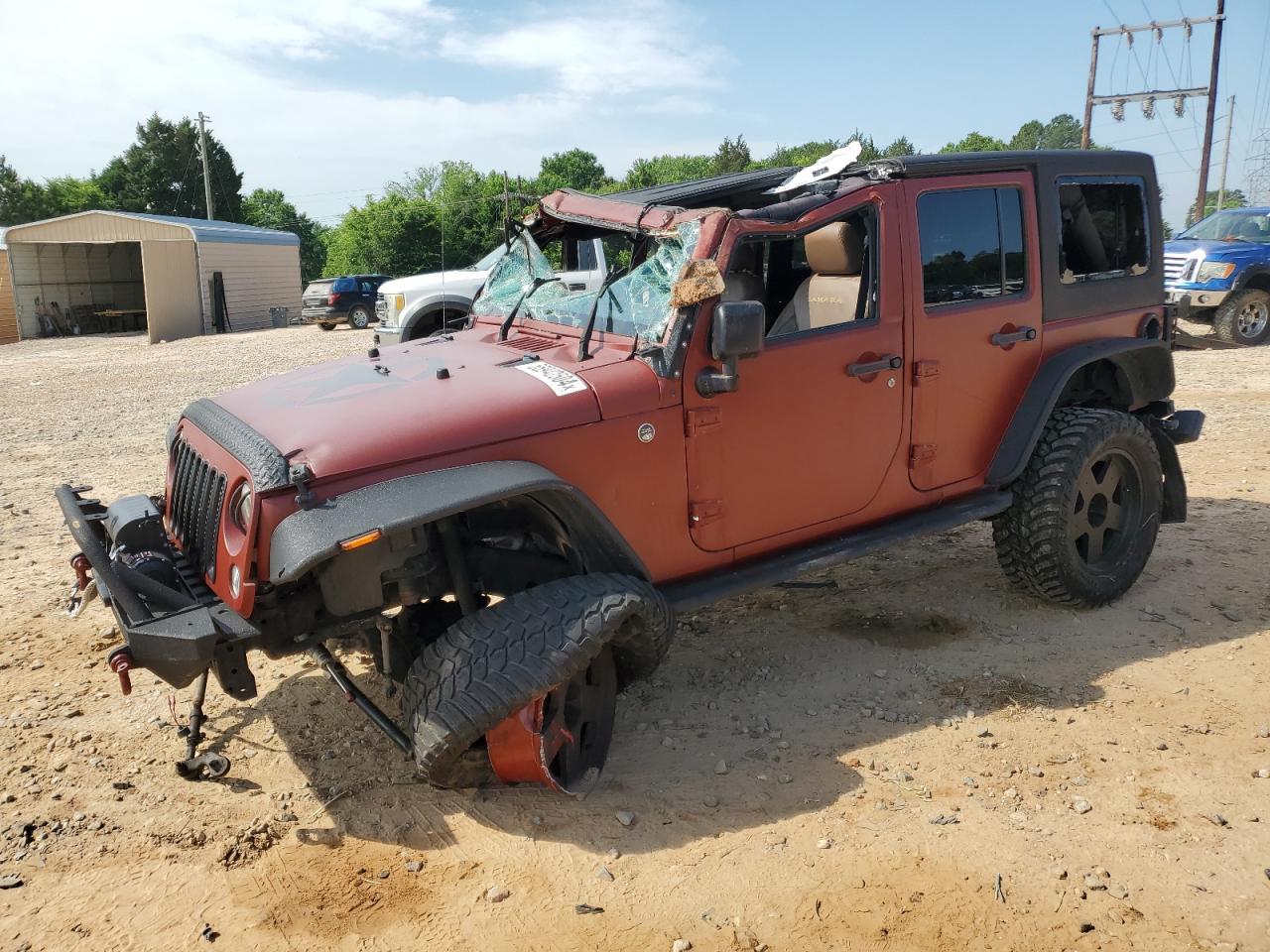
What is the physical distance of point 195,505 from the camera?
11.8 ft

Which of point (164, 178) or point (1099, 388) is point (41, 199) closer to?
point (164, 178)

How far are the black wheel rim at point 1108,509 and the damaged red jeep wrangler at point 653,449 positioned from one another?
16mm

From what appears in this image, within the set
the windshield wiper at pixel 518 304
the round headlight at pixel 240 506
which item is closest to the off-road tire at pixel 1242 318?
the windshield wiper at pixel 518 304

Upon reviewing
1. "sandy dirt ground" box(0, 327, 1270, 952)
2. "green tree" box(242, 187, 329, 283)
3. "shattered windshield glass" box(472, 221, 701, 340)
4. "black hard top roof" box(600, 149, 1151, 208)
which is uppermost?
"green tree" box(242, 187, 329, 283)

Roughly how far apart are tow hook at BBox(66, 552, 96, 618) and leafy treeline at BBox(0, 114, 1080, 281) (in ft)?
83.2

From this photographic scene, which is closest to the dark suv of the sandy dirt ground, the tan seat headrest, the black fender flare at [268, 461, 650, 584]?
the sandy dirt ground

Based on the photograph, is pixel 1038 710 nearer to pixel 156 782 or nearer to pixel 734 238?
pixel 734 238

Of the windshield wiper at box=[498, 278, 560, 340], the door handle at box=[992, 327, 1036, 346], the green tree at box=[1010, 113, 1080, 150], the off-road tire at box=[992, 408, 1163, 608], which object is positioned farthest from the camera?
the green tree at box=[1010, 113, 1080, 150]

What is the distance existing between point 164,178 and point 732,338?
187ft

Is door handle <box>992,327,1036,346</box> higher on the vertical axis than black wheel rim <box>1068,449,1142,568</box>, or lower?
higher

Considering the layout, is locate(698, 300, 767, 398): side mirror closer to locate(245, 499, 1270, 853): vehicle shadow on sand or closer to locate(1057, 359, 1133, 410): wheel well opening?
locate(245, 499, 1270, 853): vehicle shadow on sand

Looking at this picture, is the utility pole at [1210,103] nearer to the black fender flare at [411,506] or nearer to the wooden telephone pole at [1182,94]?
the wooden telephone pole at [1182,94]

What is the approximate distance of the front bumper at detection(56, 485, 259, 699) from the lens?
291 centimetres

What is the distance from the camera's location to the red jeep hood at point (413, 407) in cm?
319
